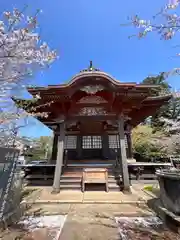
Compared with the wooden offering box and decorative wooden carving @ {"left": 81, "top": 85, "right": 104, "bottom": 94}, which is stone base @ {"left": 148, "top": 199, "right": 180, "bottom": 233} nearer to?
the wooden offering box

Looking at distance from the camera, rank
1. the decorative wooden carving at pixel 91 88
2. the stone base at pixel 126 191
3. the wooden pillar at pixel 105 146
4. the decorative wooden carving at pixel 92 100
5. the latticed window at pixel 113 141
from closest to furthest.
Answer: the stone base at pixel 126 191, the decorative wooden carving at pixel 91 88, the decorative wooden carving at pixel 92 100, the wooden pillar at pixel 105 146, the latticed window at pixel 113 141

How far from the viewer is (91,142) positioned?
953cm

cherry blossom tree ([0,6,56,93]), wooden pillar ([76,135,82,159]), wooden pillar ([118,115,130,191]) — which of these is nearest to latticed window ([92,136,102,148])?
wooden pillar ([76,135,82,159])

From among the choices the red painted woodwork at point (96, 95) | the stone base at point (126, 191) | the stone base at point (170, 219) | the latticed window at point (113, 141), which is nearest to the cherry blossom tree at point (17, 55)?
the red painted woodwork at point (96, 95)

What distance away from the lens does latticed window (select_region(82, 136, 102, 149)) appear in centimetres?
943

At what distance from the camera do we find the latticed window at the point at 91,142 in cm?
943

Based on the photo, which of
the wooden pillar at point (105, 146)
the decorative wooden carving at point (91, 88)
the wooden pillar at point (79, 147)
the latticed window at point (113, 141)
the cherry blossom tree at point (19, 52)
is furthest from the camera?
the latticed window at point (113, 141)

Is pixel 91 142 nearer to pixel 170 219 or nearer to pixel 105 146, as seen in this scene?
pixel 105 146

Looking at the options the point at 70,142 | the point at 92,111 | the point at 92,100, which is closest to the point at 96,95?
the point at 92,100

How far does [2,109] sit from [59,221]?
2679 mm

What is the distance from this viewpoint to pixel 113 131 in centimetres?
962

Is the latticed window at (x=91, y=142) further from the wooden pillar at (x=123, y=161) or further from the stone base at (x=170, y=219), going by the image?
the stone base at (x=170, y=219)

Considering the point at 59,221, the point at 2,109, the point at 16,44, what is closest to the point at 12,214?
the point at 59,221

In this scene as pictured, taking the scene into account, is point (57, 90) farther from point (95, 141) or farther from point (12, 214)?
point (95, 141)
